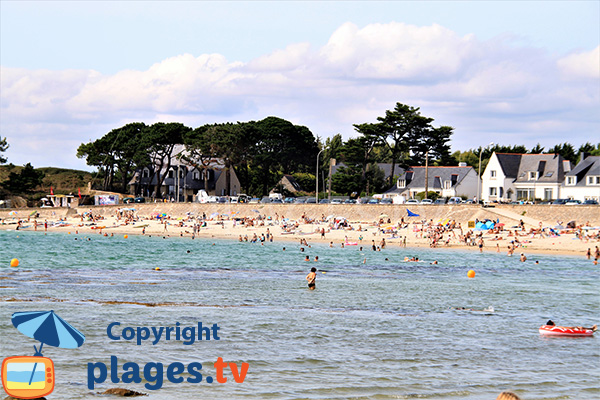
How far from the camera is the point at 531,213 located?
225 ft

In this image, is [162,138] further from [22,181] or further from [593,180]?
[593,180]

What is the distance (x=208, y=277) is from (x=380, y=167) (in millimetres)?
73901

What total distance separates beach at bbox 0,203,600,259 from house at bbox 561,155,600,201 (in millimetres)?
17882

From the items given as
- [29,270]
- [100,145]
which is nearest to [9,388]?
[29,270]

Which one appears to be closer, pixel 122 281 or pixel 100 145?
pixel 122 281

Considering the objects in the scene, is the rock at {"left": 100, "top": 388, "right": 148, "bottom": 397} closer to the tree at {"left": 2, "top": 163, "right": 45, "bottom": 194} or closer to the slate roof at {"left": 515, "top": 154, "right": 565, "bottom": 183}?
the slate roof at {"left": 515, "top": 154, "right": 565, "bottom": 183}

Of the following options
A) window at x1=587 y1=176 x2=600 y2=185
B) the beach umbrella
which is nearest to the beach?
window at x1=587 y1=176 x2=600 y2=185

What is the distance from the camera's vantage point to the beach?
201ft

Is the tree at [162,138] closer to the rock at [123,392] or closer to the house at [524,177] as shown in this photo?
the house at [524,177]

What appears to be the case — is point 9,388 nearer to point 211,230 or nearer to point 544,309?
point 544,309

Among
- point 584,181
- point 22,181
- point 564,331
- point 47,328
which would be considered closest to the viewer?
point 47,328

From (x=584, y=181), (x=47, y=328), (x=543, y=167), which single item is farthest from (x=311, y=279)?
(x=543, y=167)

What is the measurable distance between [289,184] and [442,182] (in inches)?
1248

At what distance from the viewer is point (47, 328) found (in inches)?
450
